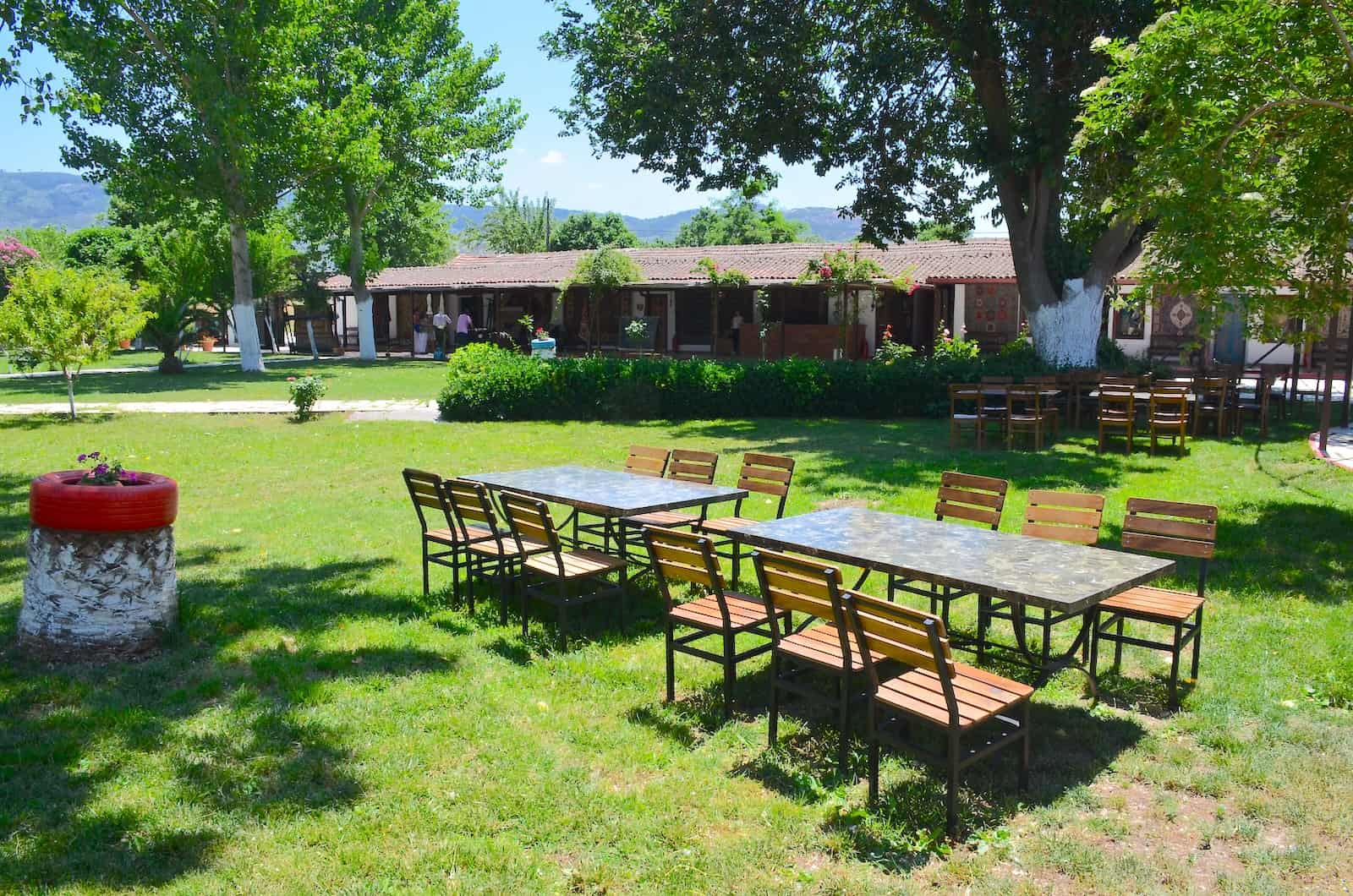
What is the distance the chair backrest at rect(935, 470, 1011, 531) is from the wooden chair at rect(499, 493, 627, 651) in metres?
2.10

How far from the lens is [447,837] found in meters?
3.45

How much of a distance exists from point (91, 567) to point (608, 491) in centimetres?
297

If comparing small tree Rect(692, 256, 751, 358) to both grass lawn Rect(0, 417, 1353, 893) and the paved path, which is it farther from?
grass lawn Rect(0, 417, 1353, 893)

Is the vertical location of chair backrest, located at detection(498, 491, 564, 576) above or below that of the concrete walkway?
above

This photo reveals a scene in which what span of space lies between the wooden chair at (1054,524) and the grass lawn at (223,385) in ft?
52.0

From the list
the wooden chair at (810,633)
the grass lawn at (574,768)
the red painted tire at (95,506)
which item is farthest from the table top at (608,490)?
the red painted tire at (95,506)

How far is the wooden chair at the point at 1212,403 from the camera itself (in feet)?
42.9

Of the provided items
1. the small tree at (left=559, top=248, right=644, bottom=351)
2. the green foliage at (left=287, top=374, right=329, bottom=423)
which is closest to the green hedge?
the green foliage at (left=287, top=374, right=329, bottom=423)

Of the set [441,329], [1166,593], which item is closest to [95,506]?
[1166,593]

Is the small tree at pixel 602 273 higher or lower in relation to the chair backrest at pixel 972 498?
higher

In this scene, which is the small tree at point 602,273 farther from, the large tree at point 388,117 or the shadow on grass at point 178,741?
the shadow on grass at point 178,741

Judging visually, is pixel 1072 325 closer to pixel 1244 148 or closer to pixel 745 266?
pixel 1244 148

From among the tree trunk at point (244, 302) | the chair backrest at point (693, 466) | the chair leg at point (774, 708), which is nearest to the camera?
the chair leg at point (774, 708)

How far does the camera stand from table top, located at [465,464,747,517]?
597cm
